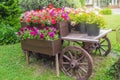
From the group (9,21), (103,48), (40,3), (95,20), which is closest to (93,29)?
(95,20)

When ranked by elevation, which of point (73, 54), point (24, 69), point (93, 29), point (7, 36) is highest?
point (93, 29)

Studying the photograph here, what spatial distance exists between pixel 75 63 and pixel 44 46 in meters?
0.62

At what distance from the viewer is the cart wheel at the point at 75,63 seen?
336 cm

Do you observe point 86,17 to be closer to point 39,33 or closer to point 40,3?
point 39,33

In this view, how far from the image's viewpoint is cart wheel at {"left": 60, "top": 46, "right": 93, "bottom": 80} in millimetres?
3363

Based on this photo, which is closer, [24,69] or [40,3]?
[24,69]

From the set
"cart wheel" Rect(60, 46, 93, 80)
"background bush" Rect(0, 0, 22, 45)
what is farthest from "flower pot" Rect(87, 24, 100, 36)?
"background bush" Rect(0, 0, 22, 45)

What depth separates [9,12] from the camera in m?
6.00

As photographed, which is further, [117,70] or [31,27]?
[31,27]

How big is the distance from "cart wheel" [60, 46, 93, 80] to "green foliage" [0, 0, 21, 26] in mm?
3028

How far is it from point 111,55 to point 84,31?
1292mm

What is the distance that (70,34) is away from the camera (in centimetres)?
372

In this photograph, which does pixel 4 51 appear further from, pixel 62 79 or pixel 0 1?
pixel 62 79

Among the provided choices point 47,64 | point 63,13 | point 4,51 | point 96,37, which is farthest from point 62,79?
point 4,51
